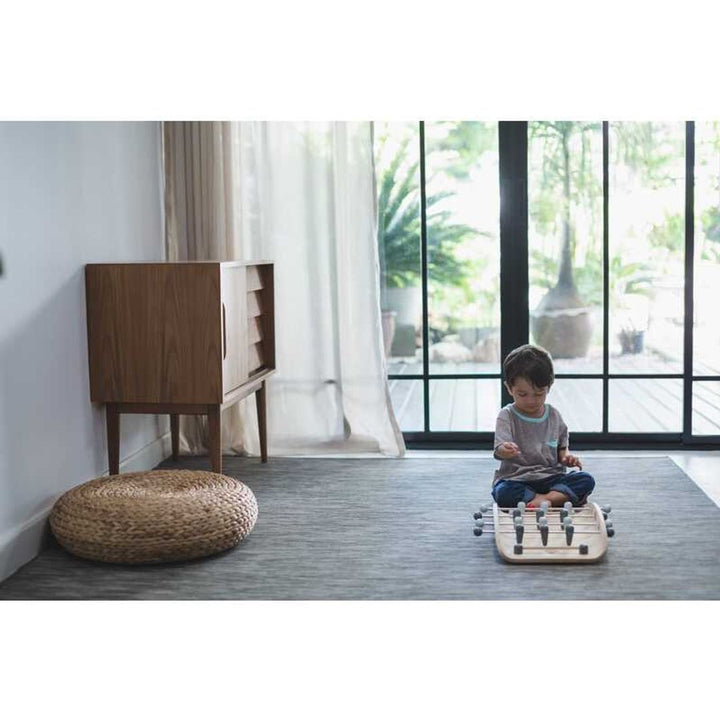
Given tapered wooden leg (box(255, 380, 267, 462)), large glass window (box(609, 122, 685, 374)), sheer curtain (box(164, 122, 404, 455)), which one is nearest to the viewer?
tapered wooden leg (box(255, 380, 267, 462))

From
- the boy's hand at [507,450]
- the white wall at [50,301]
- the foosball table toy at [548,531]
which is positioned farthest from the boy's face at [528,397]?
the white wall at [50,301]

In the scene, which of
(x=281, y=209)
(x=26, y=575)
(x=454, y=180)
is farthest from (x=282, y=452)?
(x=26, y=575)

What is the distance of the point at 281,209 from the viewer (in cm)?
444

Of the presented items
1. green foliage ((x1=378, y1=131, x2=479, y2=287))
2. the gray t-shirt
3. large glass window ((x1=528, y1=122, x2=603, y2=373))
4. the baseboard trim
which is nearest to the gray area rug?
the baseboard trim

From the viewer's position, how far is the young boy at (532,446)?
11.1 feet

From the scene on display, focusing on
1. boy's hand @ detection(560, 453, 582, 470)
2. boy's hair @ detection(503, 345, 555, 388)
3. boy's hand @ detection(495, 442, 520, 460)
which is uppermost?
boy's hair @ detection(503, 345, 555, 388)

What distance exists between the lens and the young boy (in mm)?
3371

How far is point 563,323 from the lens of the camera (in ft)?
15.3

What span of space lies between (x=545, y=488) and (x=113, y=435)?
1.46 metres

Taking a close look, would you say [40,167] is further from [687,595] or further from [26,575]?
[687,595]

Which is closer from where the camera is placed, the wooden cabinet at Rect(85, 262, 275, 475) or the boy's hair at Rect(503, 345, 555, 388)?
the boy's hair at Rect(503, 345, 555, 388)

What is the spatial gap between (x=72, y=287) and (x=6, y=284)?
48 centimetres

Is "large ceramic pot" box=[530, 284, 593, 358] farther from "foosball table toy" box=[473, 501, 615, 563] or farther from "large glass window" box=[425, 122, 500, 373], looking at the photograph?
"foosball table toy" box=[473, 501, 615, 563]

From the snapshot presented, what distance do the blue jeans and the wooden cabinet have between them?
99cm
